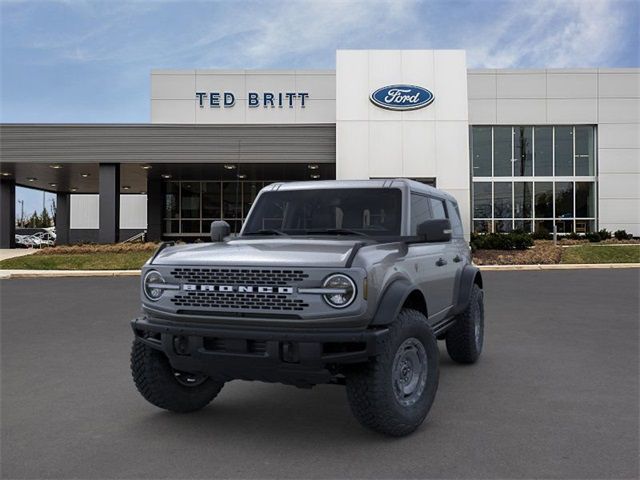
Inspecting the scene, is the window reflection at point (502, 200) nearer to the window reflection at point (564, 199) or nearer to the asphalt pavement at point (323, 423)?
the window reflection at point (564, 199)

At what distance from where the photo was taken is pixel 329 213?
17.8 feet

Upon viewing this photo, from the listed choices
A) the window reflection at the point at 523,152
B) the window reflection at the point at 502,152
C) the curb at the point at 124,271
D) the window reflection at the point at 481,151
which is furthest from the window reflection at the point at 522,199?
the curb at the point at 124,271

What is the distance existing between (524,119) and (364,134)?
13.0 meters

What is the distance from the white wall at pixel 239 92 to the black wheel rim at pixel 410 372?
3276 centimetres

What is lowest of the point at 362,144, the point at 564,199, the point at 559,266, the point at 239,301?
the point at 559,266

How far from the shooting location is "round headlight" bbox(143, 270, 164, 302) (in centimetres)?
432

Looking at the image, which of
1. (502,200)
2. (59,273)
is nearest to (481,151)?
(502,200)

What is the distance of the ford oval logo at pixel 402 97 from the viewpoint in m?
25.2

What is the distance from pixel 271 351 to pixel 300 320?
0.28 metres

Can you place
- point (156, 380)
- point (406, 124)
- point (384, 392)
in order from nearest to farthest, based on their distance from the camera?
point (384, 392) → point (156, 380) → point (406, 124)

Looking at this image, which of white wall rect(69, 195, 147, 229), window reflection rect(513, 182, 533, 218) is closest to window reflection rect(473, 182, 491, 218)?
window reflection rect(513, 182, 533, 218)

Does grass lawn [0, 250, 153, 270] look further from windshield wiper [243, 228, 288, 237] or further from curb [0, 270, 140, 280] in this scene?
windshield wiper [243, 228, 288, 237]

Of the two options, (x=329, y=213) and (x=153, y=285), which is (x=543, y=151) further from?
(x=153, y=285)

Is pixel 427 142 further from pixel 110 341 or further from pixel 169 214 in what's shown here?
pixel 110 341
